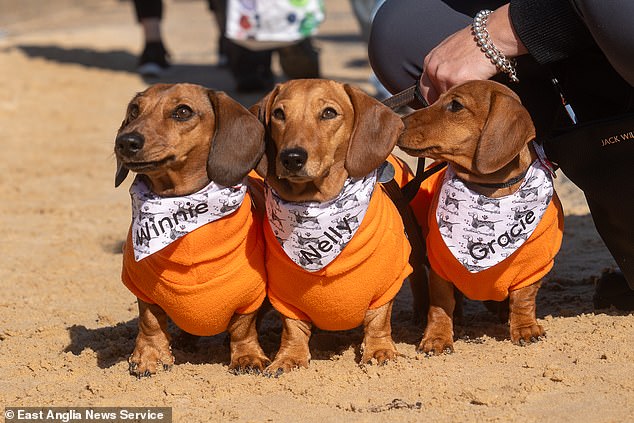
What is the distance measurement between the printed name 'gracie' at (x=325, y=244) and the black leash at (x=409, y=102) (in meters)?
0.64

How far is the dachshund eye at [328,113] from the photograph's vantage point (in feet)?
12.1

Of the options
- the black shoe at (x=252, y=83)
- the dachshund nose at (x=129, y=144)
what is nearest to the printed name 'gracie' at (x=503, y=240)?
the dachshund nose at (x=129, y=144)

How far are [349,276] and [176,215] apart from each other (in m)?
0.67

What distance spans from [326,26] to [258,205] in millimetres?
13330

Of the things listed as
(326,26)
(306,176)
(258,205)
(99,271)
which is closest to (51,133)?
(99,271)

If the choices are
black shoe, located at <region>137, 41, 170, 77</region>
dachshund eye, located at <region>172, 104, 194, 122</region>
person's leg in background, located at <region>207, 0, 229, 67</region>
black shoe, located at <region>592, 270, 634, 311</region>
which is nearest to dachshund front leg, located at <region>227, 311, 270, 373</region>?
dachshund eye, located at <region>172, 104, 194, 122</region>

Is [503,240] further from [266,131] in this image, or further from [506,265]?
[266,131]

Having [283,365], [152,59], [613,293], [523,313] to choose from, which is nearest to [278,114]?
[283,365]

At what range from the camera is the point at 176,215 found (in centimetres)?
363

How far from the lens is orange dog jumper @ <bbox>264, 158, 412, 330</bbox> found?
367 cm

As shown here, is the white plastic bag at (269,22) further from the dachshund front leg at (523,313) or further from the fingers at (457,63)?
the dachshund front leg at (523,313)

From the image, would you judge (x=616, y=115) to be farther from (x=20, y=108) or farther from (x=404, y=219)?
(x=20, y=108)

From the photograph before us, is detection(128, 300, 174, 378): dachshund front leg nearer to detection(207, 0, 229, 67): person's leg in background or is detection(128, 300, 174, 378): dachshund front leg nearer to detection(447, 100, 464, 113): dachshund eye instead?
detection(447, 100, 464, 113): dachshund eye

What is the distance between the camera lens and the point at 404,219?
4.18 metres
